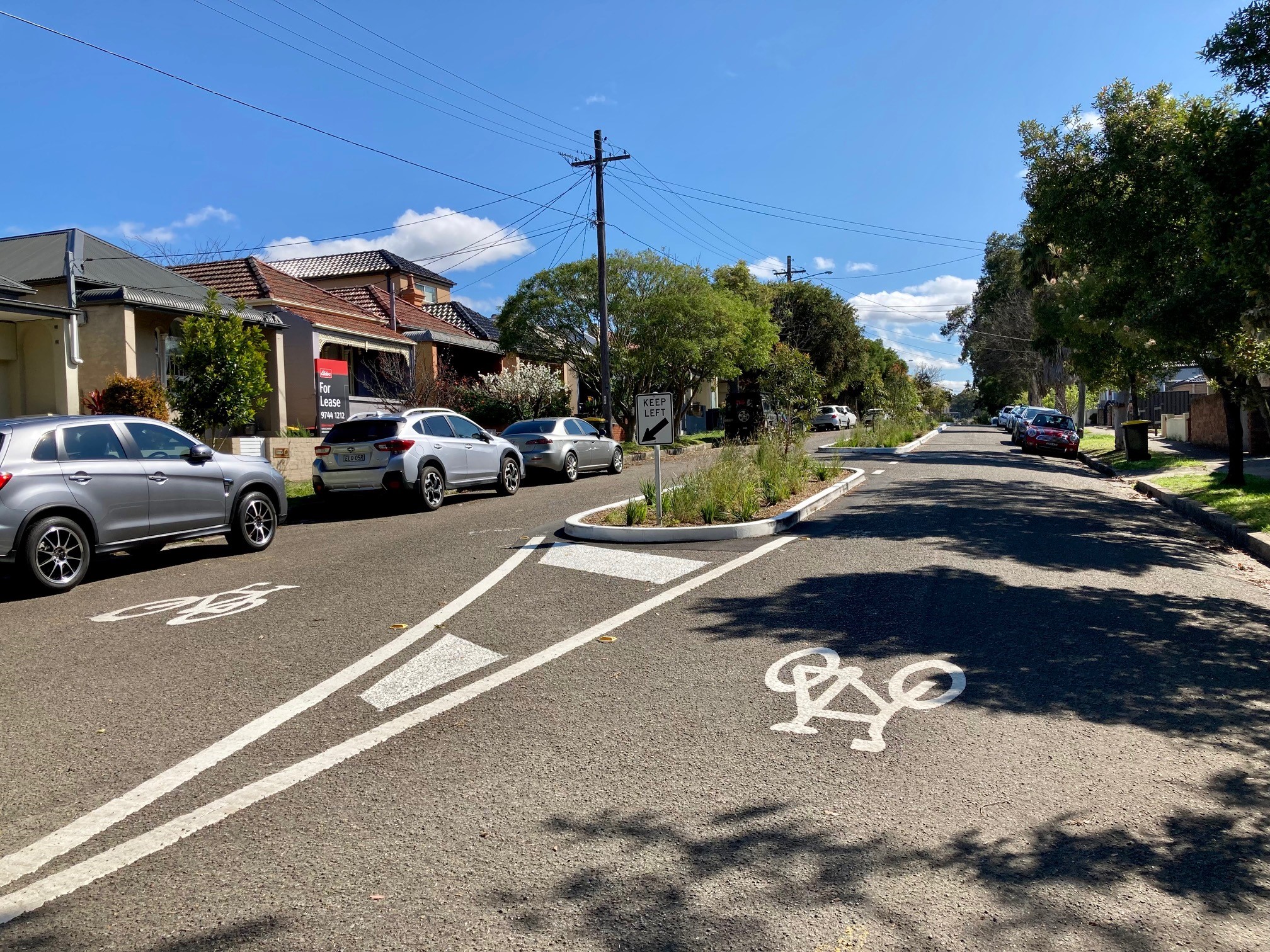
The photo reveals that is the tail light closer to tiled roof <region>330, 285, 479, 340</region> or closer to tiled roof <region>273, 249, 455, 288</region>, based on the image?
tiled roof <region>330, 285, 479, 340</region>

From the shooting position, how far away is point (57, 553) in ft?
29.0

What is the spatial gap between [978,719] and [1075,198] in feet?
50.0

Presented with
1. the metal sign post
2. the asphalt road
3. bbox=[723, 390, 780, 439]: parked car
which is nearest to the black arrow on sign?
the metal sign post

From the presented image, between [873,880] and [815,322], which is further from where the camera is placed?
[815,322]

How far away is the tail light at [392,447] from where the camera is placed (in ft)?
48.5

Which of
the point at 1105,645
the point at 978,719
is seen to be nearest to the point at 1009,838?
the point at 978,719

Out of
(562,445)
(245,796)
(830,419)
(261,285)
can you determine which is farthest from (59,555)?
(830,419)

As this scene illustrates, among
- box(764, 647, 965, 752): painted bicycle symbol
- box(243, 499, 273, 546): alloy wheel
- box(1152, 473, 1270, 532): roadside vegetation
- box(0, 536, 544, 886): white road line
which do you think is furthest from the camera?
box(1152, 473, 1270, 532): roadside vegetation

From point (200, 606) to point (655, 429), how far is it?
5.67 metres

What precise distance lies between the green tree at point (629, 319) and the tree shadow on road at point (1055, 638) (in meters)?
24.1

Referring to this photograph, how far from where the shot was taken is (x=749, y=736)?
4812 millimetres

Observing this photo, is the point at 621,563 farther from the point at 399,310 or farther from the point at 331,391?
the point at 399,310

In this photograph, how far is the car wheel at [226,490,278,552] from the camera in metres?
11.1

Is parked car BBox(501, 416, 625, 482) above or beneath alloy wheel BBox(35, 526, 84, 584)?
above
